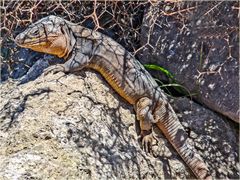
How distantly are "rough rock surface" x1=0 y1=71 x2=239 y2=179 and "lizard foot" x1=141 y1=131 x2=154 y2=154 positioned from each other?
4 centimetres

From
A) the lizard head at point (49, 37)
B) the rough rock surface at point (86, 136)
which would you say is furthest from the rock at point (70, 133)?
the lizard head at point (49, 37)

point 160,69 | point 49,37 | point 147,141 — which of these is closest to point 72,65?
point 49,37

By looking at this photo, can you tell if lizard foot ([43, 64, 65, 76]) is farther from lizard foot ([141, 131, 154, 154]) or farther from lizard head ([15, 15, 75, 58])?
lizard foot ([141, 131, 154, 154])

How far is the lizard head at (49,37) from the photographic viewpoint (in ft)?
12.4

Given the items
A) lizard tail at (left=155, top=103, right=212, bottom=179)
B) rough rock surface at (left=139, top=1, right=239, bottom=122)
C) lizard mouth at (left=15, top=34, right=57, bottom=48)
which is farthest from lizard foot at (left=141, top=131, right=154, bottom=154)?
lizard mouth at (left=15, top=34, right=57, bottom=48)

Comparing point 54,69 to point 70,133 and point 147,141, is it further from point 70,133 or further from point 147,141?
point 147,141

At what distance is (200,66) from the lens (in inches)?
172

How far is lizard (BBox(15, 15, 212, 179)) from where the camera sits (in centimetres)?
389

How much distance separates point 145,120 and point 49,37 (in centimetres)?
78

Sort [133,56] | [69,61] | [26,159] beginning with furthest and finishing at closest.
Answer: [133,56]
[69,61]
[26,159]

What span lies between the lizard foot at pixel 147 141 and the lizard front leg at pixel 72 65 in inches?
22.4

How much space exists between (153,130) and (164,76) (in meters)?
0.45

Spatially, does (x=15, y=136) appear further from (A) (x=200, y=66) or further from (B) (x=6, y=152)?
(A) (x=200, y=66)

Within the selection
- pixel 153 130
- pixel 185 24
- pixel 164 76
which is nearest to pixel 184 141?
pixel 153 130
